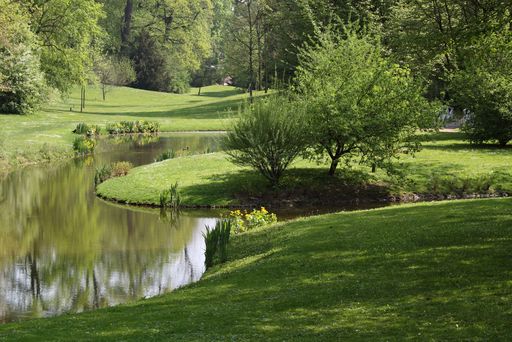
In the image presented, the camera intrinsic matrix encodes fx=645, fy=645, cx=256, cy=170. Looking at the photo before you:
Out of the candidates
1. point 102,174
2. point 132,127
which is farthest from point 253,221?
point 132,127

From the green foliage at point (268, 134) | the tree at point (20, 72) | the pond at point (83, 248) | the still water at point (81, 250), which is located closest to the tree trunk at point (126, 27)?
the tree at point (20, 72)

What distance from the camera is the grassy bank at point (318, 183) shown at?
29.4 m

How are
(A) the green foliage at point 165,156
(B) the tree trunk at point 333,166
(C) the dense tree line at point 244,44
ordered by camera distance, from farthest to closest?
(A) the green foliage at point 165,156, (B) the tree trunk at point 333,166, (C) the dense tree line at point 244,44

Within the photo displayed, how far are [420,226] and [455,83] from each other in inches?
928

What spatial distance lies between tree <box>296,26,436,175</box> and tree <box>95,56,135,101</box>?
56.1 meters

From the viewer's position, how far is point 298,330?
9.69m

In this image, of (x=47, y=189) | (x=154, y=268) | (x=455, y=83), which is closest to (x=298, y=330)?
(x=154, y=268)

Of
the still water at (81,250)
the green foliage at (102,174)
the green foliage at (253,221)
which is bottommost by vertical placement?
the still water at (81,250)

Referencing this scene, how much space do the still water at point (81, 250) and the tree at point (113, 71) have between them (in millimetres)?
49212

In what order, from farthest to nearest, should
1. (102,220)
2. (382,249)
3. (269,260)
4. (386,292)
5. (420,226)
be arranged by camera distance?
(102,220) < (420,226) < (269,260) < (382,249) < (386,292)

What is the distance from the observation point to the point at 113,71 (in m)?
85.6

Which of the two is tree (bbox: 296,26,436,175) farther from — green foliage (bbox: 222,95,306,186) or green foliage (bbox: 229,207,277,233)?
green foliage (bbox: 229,207,277,233)

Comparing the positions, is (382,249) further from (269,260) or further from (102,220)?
(102,220)

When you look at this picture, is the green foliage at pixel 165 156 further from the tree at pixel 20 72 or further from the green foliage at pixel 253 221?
the tree at pixel 20 72
